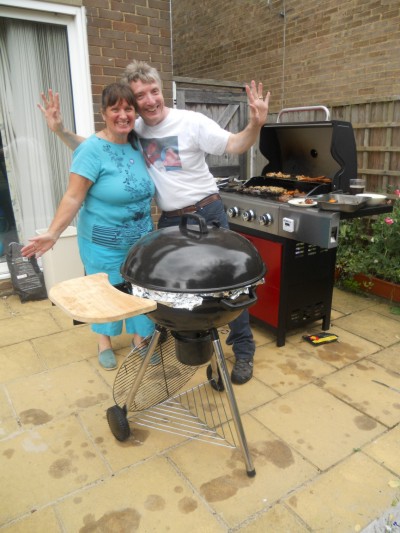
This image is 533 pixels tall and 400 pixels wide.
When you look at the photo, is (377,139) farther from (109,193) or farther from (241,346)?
(109,193)

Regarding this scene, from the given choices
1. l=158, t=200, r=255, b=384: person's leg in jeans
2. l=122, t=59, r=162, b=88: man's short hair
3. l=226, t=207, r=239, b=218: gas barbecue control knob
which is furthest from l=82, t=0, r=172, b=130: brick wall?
l=158, t=200, r=255, b=384: person's leg in jeans

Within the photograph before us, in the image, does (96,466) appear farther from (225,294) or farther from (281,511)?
(225,294)

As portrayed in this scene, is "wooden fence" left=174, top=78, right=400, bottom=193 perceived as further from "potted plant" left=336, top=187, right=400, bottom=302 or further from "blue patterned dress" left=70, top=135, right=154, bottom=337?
"blue patterned dress" left=70, top=135, right=154, bottom=337

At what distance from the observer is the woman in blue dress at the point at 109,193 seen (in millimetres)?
2270

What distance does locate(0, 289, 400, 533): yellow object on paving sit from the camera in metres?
1.80

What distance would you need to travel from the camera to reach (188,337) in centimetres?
191

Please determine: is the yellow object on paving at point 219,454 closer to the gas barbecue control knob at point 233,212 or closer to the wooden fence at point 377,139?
the gas barbecue control knob at point 233,212

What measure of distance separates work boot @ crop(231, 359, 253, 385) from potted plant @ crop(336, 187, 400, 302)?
1943 mm

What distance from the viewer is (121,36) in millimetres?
4086

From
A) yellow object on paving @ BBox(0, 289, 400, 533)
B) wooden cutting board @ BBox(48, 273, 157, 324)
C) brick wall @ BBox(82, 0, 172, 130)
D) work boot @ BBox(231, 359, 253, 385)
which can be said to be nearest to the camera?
wooden cutting board @ BBox(48, 273, 157, 324)

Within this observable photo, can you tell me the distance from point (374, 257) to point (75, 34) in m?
3.62

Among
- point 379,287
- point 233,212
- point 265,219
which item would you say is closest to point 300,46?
point 379,287

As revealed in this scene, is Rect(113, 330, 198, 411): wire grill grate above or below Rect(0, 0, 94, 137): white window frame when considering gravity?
below

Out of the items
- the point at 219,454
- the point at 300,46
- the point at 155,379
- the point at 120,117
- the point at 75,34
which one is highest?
the point at 300,46
